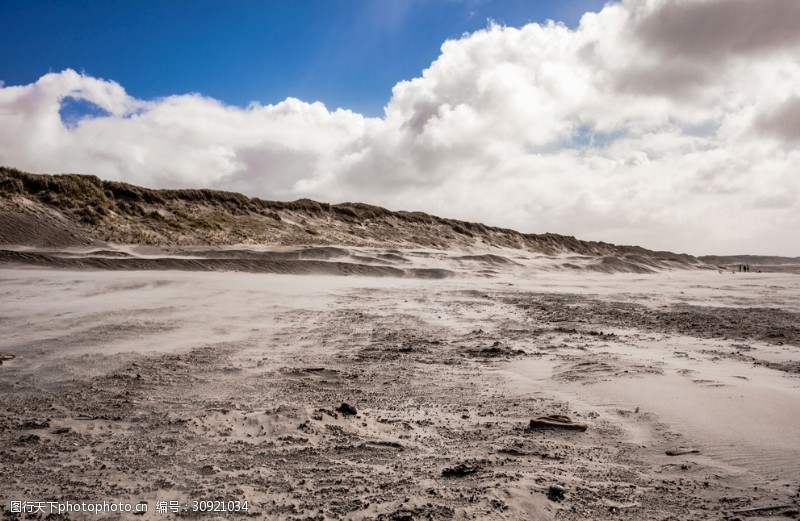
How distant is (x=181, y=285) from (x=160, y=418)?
8.73 metres

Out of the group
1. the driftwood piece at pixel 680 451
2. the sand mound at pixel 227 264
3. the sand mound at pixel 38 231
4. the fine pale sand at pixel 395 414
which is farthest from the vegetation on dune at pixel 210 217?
the driftwood piece at pixel 680 451

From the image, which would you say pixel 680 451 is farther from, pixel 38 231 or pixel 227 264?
pixel 38 231

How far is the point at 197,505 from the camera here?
9.28 ft

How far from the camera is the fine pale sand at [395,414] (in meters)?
2.91

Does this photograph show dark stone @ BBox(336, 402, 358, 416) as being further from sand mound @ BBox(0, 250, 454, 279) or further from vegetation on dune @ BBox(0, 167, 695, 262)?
vegetation on dune @ BBox(0, 167, 695, 262)

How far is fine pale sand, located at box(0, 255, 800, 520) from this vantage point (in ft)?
9.55

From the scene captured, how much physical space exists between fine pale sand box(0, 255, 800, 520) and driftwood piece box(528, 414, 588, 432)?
0.05 meters

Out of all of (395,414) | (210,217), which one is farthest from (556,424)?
(210,217)

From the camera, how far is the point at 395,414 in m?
4.32

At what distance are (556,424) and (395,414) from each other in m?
1.37

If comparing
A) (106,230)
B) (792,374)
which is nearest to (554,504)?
(792,374)

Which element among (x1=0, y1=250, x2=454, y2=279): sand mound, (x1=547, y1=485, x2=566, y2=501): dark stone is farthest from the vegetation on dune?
(x1=547, y1=485, x2=566, y2=501): dark stone

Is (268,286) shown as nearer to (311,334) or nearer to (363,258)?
(311,334)

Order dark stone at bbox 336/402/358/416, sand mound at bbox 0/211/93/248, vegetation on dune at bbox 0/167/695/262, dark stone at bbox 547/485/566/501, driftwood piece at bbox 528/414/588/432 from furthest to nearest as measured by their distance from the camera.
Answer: vegetation on dune at bbox 0/167/695/262, sand mound at bbox 0/211/93/248, dark stone at bbox 336/402/358/416, driftwood piece at bbox 528/414/588/432, dark stone at bbox 547/485/566/501
